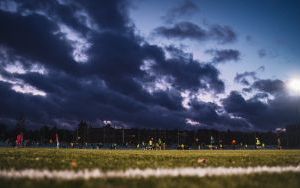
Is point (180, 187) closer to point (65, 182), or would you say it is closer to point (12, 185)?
point (65, 182)

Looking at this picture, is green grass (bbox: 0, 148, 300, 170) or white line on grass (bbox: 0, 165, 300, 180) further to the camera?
green grass (bbox: 0, 148, 300, 170)

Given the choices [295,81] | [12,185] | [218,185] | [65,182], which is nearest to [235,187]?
[218,185]

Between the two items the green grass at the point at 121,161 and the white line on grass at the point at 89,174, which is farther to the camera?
the green grass at the point at 121,161

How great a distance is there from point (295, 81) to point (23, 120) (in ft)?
279

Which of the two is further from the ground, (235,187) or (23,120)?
(23,120)

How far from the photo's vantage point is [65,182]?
6602mm

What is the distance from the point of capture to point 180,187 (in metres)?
6.16

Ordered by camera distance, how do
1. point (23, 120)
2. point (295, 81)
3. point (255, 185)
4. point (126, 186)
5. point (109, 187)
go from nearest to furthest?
point (109, 187) → point (126, 186) → point (255, 185) → point (295, 81) → point (23, 120)

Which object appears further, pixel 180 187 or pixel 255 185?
pixel 255 185

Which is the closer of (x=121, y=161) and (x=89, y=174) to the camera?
(x=89, y=174)

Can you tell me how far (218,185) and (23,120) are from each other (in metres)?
114

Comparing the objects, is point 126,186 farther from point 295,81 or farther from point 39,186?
point 295,81

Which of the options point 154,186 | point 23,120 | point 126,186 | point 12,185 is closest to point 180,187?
point 154,186

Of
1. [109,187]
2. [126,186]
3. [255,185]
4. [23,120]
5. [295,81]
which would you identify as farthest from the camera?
[23,120]
